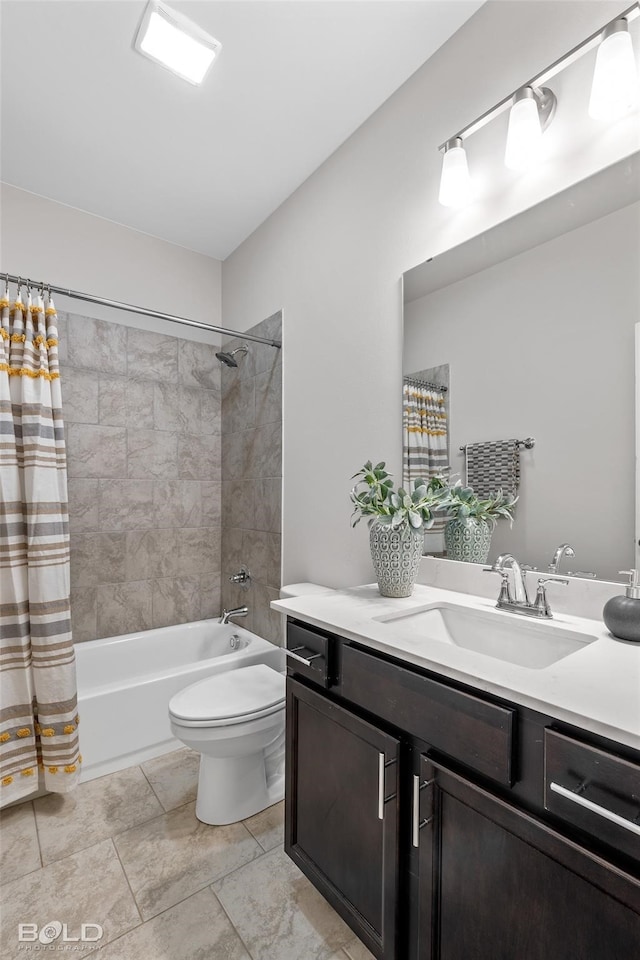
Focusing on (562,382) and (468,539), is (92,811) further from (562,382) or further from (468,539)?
(562,382)

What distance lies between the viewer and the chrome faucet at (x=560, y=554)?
1.17 meters

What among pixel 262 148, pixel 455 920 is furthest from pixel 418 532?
pixel 262 148

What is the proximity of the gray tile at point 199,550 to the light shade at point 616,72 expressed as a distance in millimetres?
2516

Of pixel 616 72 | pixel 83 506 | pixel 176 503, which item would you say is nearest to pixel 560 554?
pixel 616 72

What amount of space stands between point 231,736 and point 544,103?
6.87 ft

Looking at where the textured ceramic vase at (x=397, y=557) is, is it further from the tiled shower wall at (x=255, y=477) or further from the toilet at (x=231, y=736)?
the tiled shower wall at (x=255, y=477)

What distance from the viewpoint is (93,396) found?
7.95 ft

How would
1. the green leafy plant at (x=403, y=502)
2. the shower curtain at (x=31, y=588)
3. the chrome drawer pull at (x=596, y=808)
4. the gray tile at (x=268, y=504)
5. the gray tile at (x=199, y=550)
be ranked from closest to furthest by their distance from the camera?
the chrome drawer pull at (x=596, y=808)
the green leafy plant at (x=403, y=502)
the shower curtain at (x=31, y=588)
the gray tile at (x=268, y=504)
the gray tile at (x=199, y=550)

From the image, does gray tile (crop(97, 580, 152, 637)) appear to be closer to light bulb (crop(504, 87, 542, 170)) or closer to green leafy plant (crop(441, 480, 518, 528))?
green leafy plant (crop(441, 480, 518, 528))

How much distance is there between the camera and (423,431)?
1.57m

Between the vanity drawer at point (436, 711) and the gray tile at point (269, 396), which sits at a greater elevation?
the gray tile at point (269, 396)

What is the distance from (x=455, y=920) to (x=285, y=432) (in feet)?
6.02

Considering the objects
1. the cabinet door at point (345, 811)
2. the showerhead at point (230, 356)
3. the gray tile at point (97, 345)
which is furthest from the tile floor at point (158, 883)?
the showerhead at point (230, 356)

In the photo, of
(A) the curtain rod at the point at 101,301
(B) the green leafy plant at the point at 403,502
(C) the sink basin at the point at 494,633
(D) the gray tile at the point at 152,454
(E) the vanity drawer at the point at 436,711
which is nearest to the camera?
(E) the vanity drawer at the point at 436,711
